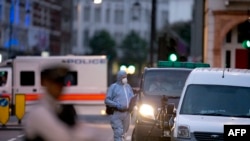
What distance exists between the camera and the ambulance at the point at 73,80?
38.5 meters

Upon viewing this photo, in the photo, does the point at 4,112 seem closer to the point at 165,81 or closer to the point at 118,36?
the point at 165,81

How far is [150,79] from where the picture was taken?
20.9 meters

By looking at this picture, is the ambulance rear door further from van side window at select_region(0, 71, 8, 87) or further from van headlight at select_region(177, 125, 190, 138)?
van headlight at select_region(177, 125, 190, 138)

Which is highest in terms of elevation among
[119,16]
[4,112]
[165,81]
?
[119,16]

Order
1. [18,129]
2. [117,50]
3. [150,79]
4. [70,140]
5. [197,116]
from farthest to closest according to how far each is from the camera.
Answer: [117,50], [18,129], [150,79], [197,116], [70,140]

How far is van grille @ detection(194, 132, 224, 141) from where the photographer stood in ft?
46.1

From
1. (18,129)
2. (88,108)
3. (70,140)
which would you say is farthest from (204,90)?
(88,108)

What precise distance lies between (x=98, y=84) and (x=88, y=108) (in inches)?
60.3

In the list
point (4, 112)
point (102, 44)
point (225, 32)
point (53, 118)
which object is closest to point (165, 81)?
point (4, 112)

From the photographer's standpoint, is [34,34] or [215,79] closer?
[215,79]

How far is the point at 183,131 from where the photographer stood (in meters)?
14.3

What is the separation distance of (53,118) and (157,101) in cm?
1252

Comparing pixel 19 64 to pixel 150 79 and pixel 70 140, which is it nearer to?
pixel 150 79

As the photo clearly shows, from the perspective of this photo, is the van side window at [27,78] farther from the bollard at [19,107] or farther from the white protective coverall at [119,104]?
the white protective coverall at [119,104]
